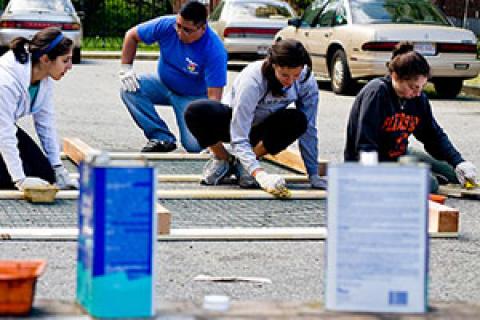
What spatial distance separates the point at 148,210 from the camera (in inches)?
168

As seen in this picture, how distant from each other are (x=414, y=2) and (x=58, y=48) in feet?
40.9

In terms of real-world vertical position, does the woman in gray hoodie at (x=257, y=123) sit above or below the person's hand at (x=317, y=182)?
above

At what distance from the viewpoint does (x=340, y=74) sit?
1902cm

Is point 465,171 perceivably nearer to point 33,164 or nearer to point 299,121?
point 299,121

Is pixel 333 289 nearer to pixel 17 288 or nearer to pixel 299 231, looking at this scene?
pixel 17 288

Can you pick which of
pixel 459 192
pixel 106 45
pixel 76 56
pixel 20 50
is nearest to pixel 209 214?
pixel 20 50

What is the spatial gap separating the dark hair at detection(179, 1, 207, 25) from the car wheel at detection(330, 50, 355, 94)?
8855mm

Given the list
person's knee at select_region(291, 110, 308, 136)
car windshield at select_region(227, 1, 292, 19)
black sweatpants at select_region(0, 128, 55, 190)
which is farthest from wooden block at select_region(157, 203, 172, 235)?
car windshield at select_region(227, 1, 292, 19)

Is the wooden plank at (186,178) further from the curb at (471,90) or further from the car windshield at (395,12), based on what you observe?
the curb at (471,90)

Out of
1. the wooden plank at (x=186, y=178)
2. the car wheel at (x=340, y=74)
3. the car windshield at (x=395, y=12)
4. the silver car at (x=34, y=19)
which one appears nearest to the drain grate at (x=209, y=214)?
the wooden plank at (x=186, y=178)

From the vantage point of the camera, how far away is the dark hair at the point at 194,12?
32.3ft

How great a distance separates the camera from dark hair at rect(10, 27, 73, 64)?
7.88 meters

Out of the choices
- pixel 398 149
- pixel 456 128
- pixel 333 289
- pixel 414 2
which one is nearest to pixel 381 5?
pixel 414 2

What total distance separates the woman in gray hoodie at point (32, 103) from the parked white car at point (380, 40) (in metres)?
10.0
